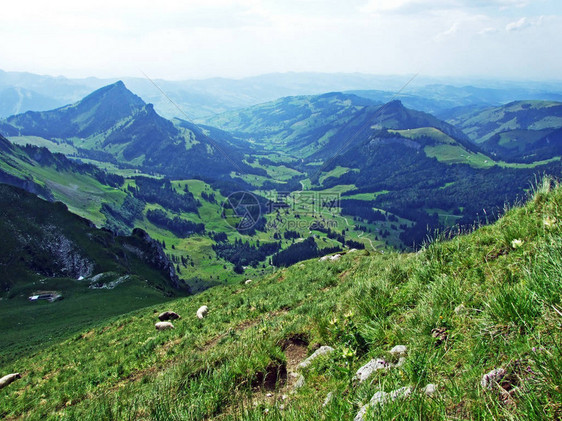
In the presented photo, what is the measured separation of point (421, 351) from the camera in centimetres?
534

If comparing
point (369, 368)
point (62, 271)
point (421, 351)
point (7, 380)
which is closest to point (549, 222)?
point (421, 351)

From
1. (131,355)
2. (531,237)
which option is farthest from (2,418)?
(531,237)

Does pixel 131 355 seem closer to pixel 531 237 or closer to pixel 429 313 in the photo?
pixel 429 313

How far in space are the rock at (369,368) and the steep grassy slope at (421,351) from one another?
6.5 inches

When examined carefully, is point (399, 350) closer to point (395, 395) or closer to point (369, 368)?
point (369, 368)

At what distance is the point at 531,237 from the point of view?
755cm

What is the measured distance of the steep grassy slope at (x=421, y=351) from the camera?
356 centimetres

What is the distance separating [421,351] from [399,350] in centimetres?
65

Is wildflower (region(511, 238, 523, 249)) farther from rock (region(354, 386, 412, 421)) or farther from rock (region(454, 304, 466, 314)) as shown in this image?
rock (region(354, 386, 412, 421))

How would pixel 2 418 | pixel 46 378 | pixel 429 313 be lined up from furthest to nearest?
pixel 46 378 < pixel 2 418 < pixel 429 313

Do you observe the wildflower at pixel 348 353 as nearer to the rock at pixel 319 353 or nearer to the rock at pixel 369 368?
the rock at pixel 369 368

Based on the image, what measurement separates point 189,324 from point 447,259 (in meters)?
14.7

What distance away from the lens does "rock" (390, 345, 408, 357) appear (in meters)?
5.80

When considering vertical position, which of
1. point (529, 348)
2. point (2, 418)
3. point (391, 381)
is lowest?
point (2, 418)
